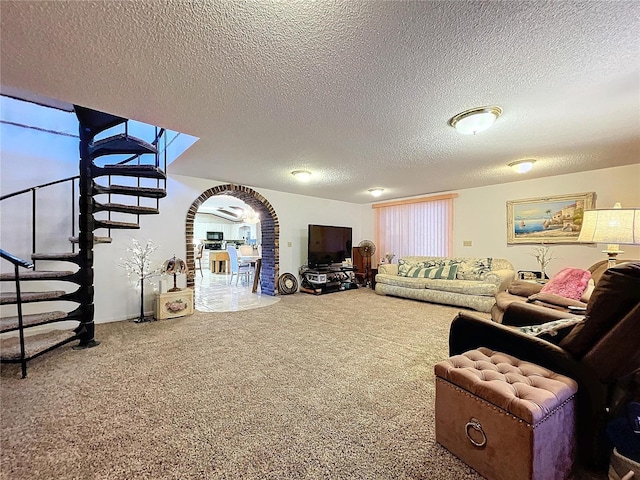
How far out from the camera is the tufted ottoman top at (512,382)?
1.12m

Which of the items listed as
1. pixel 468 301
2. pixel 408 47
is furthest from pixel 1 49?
pixel 468 301

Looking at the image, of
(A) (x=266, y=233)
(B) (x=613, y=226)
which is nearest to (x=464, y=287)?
(B) (x=613, y=226)

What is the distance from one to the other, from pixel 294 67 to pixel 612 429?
8.10 ft

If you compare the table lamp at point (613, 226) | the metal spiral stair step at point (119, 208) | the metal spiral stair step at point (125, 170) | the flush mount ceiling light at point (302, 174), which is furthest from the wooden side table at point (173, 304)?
the table lamp at point (613, 226)

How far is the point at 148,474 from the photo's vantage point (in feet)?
4.17

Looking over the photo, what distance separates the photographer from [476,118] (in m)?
2.35

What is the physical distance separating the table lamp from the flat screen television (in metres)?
4.41

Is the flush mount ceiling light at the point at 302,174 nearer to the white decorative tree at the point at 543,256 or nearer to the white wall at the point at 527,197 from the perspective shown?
the white wall at the point at 527,197

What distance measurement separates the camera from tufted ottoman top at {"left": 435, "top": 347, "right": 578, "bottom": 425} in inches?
43.9

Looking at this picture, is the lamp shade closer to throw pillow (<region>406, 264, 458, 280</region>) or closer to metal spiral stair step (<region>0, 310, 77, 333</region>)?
throw pillow (<region>406, 264, 458, 280</region>)

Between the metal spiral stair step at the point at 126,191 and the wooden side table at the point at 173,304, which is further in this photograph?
the wooden side table at the point at 173,304

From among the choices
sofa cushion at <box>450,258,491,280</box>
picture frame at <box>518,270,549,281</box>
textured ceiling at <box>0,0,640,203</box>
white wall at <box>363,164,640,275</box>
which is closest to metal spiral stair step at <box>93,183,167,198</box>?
textured ceiling at <box>0,0,640,203</box>

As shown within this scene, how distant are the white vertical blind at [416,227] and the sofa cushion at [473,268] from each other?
30.5 inches

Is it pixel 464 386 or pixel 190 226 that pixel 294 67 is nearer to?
pixel 464 386
